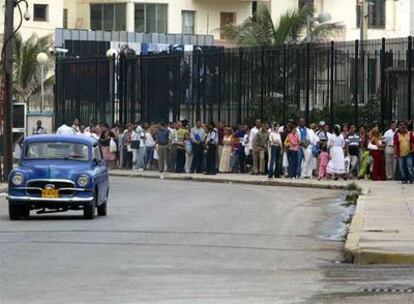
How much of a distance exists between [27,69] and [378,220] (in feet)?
154

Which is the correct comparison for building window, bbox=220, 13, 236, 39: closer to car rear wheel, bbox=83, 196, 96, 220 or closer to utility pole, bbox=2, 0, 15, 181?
utility pole, bbox=2, 0, 15, 181

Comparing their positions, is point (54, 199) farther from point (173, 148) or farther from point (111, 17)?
point (111, 17)

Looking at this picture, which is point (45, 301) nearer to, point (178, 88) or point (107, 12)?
point (178, 88)

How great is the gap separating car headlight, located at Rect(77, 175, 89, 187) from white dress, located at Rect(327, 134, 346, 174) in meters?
16.5

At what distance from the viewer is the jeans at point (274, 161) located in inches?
1560

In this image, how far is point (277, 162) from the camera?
40.0 meters

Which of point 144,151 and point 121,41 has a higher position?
point 121,41

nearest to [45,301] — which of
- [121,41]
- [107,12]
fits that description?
[121,41]

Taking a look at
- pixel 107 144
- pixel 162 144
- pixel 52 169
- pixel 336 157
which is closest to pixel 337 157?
pixel 336 157

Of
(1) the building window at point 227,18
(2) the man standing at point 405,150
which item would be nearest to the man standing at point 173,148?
(2) the man standing at point 405,150

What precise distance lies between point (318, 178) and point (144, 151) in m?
10.4

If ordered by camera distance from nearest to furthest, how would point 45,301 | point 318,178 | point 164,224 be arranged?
point 45,301 < point 164,224 < point 318,178

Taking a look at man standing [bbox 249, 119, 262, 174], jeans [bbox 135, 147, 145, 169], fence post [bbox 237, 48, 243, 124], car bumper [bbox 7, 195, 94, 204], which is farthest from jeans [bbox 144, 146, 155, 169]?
car bumper [bbox 7, 195, 94, 204]

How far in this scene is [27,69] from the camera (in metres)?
66.8
